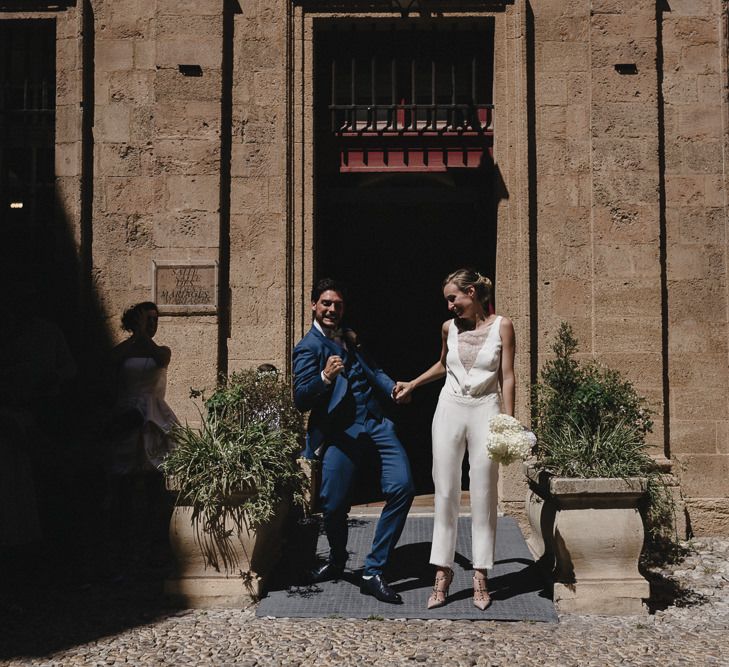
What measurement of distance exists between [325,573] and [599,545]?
186 centimetres

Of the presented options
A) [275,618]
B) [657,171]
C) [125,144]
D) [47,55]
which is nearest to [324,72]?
[125,144]

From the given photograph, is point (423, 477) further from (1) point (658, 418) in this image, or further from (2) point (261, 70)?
(2) point (261, 70)

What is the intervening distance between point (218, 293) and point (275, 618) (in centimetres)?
343

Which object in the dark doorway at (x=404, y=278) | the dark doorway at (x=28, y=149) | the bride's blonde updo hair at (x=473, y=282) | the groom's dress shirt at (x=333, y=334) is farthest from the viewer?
the dark doorway at (x=404, y=278)

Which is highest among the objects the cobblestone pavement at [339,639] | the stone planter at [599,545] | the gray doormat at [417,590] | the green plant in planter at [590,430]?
the green plant in planter at [590,430]

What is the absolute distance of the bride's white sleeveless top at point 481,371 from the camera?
5359 mm

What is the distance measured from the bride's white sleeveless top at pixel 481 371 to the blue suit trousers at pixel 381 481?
57cm

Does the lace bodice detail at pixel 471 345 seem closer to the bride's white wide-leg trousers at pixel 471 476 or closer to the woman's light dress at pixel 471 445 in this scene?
the woman's light dress at pixel 471 445

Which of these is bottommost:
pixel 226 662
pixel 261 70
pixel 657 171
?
pixel 226 662

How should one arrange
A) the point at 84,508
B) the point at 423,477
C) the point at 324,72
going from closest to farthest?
the point at 84,508
the point at 324,72
the point at 423,477

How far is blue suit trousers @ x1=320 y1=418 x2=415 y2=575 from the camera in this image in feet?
17.9

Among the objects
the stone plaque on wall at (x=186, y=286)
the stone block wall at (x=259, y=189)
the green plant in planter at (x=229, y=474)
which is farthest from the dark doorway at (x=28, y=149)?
the green plant in planter at (x=229, y=474)

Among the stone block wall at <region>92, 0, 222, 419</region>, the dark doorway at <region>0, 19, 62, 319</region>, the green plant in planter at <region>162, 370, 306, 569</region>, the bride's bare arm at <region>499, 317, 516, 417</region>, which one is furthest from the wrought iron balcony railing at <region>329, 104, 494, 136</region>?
the green plant in planter at <region>162, 370, 306, 569</region>

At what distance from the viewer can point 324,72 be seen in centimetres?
850
